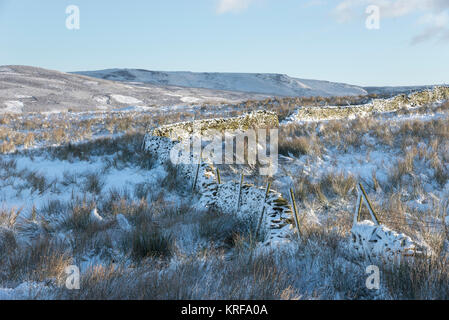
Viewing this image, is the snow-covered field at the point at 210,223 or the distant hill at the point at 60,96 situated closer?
the snow-covered field at the point at 210,223

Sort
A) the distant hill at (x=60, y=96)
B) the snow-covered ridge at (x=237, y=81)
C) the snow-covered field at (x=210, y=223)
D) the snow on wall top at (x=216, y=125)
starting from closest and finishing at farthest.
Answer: the snow-covered field at (x=210, y=223) < the snow on wall top at (x=216, y=125) < the distant hill at (x=60, y=96) < the snow-covered ridge at (x=237, y=81)

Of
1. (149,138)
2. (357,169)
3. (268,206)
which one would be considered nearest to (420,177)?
(357,169)

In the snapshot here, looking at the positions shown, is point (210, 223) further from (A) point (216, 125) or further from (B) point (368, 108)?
(B) point (368, 108)

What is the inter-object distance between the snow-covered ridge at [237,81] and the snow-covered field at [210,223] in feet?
222

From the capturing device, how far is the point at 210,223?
4.04 m

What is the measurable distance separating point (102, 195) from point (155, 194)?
1.14 meters

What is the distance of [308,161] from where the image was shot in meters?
7.86

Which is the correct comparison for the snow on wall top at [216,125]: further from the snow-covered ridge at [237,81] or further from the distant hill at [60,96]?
the snow-covered ridge at [237,81]

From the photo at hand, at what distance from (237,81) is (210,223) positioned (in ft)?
286

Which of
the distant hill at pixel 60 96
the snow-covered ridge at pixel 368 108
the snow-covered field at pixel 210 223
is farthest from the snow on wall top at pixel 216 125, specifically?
the distant hill at pixel 60 96

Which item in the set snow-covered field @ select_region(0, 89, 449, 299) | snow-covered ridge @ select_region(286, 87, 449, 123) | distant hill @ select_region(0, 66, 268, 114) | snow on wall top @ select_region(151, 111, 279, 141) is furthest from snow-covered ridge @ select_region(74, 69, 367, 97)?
snow-covered field @ select_region(0, 89, 449, 299)

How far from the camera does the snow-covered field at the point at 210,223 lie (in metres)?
2.10

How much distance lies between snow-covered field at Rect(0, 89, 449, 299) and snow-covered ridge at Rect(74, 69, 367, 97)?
67.6 meters
